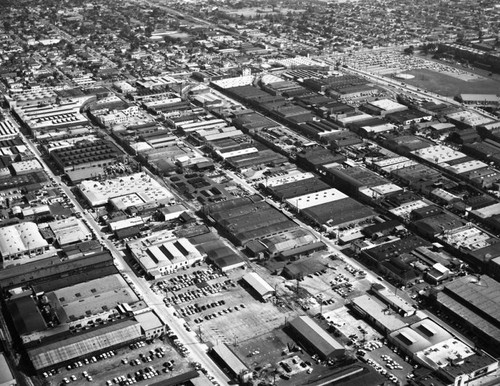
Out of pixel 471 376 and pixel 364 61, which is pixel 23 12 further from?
pixel 471 376

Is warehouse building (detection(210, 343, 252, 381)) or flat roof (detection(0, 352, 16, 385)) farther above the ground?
warehouse building (detection(210, 343, 252, 381))

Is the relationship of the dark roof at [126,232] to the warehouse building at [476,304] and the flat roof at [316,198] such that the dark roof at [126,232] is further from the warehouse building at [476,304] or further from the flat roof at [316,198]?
the warehouse building at [476,304]

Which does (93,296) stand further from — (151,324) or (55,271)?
(151,324)

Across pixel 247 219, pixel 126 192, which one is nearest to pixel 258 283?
pixel 247 219

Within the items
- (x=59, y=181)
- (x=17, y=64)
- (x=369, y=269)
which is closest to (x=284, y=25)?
(x=17, y=64)

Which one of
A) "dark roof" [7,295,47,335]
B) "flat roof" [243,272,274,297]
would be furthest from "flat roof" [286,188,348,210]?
"dark roof" [7,295,47,335]

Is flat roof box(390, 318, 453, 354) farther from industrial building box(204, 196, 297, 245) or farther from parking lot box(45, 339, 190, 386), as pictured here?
industrial building box(204, 196, 297, 245)
